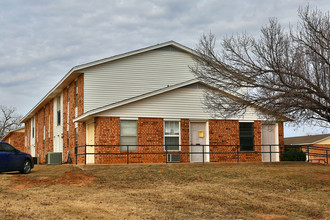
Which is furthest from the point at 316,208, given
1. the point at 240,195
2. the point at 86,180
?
the point at 86,180

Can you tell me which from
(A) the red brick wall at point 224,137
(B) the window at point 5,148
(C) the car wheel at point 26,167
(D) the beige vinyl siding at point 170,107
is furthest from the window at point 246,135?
(B) the window at point 5,148

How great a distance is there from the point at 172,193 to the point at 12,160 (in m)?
8.55

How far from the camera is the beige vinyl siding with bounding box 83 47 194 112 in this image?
24.7 metres

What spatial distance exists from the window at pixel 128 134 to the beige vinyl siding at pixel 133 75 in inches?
120

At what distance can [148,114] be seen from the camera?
22.5 meters

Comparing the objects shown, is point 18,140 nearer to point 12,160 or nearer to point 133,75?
point 133,75

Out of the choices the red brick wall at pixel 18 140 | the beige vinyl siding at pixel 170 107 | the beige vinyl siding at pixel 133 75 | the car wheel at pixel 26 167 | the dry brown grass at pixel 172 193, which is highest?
the beige vinyl siding at pixel 133 75

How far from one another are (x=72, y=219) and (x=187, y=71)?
19.0 meters

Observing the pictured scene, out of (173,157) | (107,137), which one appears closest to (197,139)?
(173,157)

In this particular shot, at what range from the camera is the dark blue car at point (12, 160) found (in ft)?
59.7

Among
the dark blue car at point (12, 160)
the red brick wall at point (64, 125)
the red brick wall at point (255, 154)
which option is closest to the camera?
the dark blue car at point (12, 160)

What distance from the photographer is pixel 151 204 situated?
462 inches

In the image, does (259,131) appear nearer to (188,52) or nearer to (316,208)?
(188,52)

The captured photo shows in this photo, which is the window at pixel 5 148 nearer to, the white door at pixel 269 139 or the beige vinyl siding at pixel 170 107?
the beige vinyl siding at pixel 170 107
